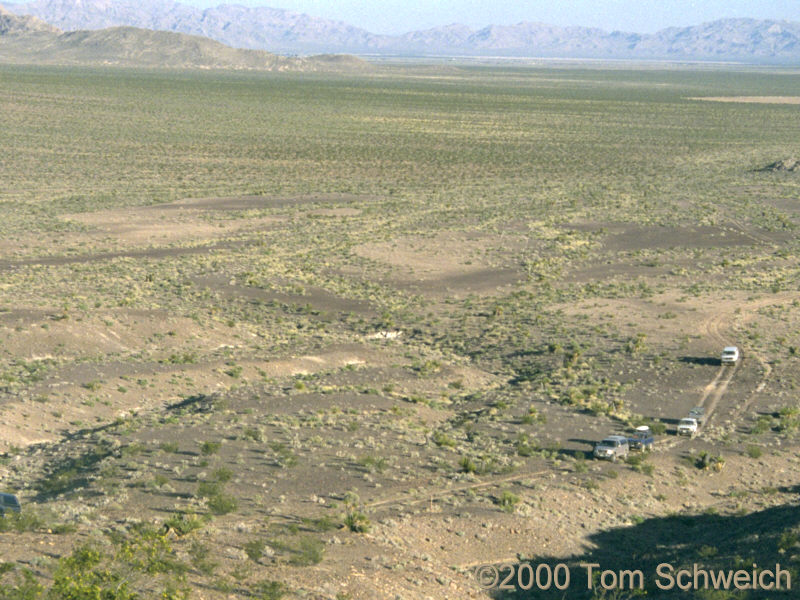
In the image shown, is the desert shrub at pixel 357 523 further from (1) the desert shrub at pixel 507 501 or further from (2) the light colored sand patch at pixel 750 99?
(2) the light colored sand patch at pixel 750 99

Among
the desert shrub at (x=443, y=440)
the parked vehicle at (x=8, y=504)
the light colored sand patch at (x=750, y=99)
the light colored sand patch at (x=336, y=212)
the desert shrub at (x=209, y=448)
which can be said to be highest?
the light colored sand patch at (x=750, y=99)

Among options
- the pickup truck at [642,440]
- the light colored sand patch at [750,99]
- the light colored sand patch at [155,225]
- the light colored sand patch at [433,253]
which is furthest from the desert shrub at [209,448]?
the light colored sand patch at [750,99]

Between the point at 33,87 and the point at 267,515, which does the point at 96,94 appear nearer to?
the point at 33,87

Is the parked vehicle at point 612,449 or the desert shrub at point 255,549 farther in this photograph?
the parked vehicle at point 612,449

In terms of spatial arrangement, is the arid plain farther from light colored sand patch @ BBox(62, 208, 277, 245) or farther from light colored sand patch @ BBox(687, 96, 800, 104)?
light colored sand patch @ BBox(687, 96, 800, 104)

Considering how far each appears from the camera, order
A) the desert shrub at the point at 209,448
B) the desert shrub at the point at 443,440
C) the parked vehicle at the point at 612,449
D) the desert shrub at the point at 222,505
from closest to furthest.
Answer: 1. the desert shrub at the point at 222,505
2. the desert shrub at the point at 209,448
3. the parked vehicle at the point at 612,449
4. the desert shrub at the point at 443,440

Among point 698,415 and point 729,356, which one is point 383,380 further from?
point 729,356

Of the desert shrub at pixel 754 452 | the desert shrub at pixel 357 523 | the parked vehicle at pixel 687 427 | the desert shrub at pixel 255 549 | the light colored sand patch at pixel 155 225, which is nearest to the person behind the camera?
the desert shrub at pixel 255 549

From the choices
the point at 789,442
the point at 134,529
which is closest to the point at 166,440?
the point at 134,529
